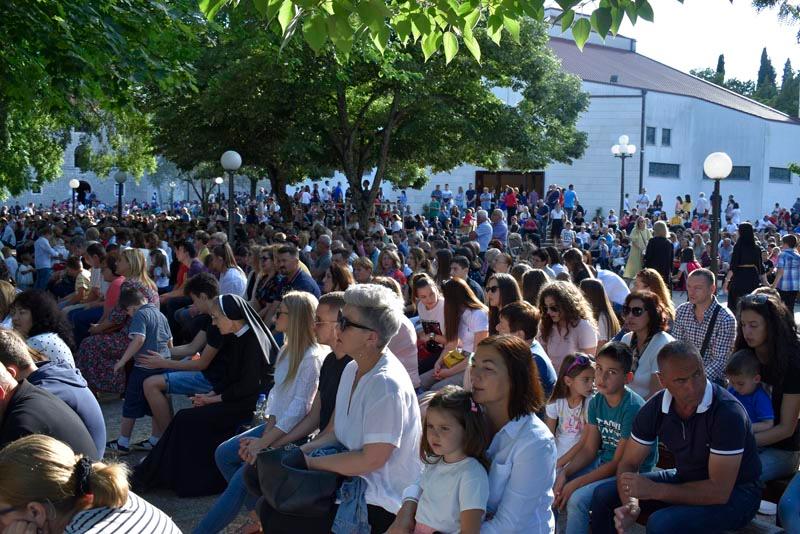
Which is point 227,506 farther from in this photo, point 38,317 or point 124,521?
point 38,317

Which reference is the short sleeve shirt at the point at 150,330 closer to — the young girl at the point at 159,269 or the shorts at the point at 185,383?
Result: the shorts at the point at 185,383

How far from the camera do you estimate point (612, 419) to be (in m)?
5.11

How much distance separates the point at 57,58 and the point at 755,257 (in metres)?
10.4

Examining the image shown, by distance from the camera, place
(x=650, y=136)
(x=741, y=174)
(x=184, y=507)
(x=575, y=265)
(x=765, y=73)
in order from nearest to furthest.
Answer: (x=184, y=507)
(x=575, y=265)
(x=650, y=136)
(x=741, y=174)
(x=765, y=73)

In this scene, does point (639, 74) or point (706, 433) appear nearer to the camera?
point (706, 433)

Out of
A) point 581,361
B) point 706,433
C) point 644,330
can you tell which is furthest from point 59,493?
point 644,330

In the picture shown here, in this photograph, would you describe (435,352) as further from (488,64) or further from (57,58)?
(488,64)

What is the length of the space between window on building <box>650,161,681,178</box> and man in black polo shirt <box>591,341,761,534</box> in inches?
1791

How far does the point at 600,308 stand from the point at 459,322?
4.26 ft

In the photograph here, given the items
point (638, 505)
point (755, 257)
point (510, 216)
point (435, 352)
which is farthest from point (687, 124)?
point (638, 505)

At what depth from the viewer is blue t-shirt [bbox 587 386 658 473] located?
5.04 meters

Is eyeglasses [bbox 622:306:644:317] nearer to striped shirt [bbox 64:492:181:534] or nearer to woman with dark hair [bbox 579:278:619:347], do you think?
woman with dark hair [bbox 579:278:619:347]

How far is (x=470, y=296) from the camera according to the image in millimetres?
7668

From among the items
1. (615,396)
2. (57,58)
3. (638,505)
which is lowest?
(638,505)
